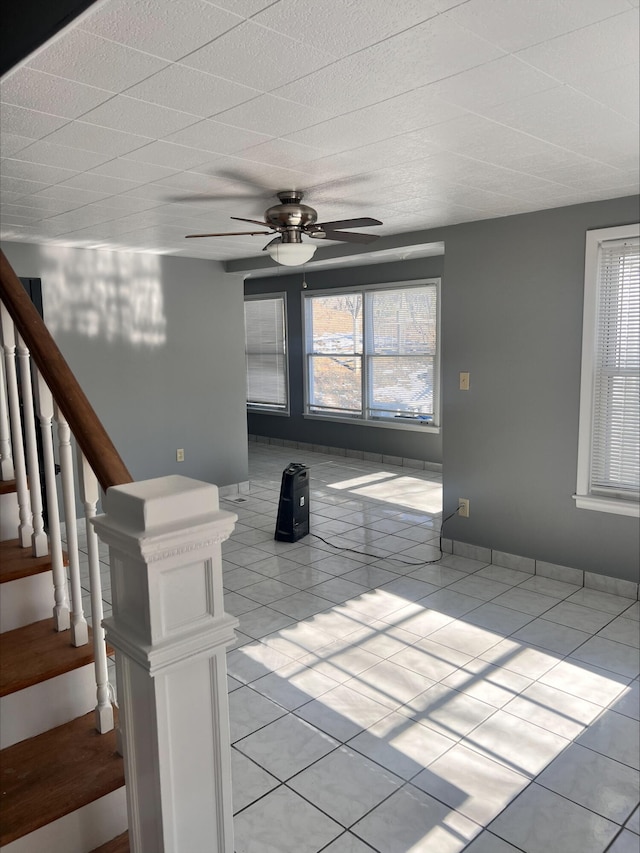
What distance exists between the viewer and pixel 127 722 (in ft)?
3.79

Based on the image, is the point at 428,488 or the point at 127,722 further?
the point at 428,488

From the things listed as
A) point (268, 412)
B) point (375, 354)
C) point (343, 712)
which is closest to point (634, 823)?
point (343, 712)

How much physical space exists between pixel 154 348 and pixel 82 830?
489 cm

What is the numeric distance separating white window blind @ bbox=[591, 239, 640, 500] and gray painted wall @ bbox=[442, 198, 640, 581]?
0.44 feet

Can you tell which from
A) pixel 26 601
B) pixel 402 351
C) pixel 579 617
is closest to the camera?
pixel 26 601

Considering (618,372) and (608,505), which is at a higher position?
(618,372)

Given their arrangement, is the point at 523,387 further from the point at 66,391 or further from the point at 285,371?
the point at 285,371

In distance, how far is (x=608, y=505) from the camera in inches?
155

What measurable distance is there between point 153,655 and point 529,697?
2.41m

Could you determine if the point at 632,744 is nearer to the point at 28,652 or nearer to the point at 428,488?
the point at 28,652

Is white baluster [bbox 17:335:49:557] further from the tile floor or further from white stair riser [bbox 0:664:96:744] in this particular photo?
the tile floor

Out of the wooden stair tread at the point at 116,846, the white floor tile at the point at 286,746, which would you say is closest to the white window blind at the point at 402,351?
the white floor tile at the point at 286,746

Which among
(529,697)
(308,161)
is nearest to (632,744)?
(529,697)

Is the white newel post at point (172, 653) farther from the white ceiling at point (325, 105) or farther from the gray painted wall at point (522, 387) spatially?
the gray painted wall at point (522, 387)
